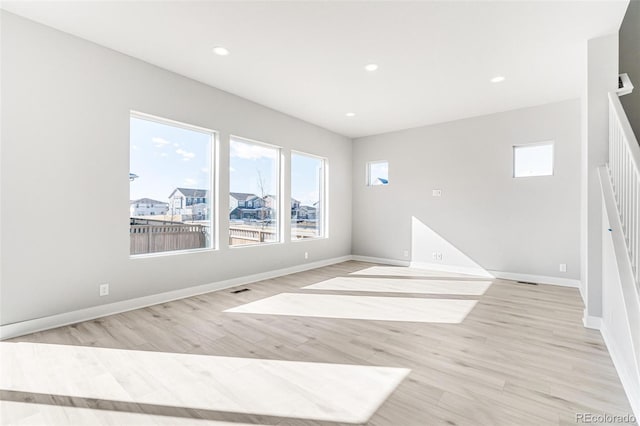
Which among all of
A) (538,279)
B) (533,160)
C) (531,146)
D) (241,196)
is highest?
(531,146)

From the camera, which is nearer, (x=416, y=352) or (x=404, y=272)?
(x=416, y=352)

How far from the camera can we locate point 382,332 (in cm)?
289

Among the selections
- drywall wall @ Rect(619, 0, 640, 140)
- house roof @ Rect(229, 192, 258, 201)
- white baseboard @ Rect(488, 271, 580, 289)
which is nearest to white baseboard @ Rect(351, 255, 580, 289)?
white baseboard @ Rect(488, 271, 580, 289)

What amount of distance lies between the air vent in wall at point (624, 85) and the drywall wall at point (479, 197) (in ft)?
5.92

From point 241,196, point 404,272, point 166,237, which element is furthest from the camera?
point 404,272

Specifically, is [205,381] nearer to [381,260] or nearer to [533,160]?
[381,260]

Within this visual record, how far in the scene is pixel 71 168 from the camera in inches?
118

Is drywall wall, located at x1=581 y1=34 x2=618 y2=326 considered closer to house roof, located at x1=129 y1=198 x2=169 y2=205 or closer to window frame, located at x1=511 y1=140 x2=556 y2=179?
window frame, located at x1=511 y1=140 x2=556 y2=179

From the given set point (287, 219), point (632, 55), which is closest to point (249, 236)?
point (287, 219)

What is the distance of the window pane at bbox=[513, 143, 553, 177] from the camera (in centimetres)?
487

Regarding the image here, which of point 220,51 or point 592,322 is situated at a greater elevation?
point 220,51

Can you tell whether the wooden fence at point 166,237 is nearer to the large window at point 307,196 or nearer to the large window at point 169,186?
the large window at point 169,186

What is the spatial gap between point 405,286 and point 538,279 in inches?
91.2

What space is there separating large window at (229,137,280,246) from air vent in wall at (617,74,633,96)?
4567 millimetres
